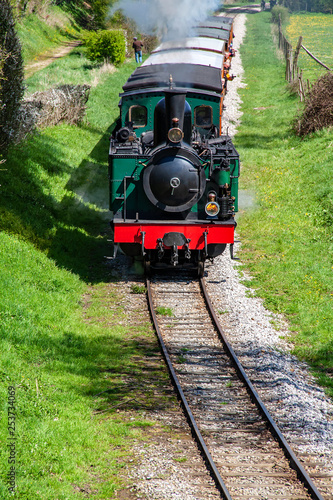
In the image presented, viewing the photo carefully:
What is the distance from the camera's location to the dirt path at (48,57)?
28.4 meters

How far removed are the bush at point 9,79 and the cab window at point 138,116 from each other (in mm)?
2896

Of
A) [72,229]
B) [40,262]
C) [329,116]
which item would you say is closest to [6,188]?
[72,229]

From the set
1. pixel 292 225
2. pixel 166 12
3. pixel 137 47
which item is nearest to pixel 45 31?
pixel 137 47

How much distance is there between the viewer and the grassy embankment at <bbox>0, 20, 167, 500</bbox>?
5.62 m

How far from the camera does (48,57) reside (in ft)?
106

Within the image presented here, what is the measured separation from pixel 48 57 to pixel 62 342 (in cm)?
2804

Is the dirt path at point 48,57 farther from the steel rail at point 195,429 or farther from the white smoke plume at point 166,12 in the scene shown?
the steel rail at point 195,429

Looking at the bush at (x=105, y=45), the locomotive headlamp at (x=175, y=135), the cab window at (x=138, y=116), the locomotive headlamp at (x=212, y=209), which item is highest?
the bush at (x=105, y=45)

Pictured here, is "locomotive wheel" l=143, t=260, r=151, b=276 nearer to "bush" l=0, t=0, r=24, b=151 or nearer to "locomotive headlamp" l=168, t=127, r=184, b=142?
"locomotive headlamp" l=168, t=127, r=184, b=142

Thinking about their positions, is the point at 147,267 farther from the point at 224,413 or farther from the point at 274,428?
the point at 274,428

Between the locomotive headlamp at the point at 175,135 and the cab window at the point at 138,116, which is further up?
Answer: the cab window at the point at 138,116

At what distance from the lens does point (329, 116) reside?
19.0m

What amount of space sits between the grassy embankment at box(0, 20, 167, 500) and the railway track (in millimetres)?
467

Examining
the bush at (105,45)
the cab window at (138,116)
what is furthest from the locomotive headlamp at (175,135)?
the bush at (105,45)
